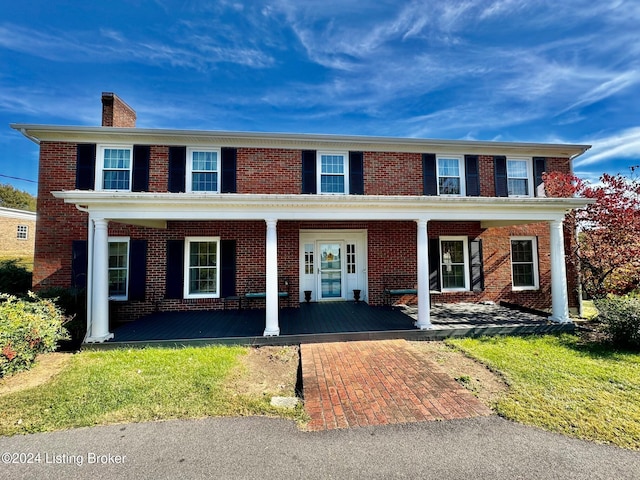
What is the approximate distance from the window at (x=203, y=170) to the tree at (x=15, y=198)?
137 ft

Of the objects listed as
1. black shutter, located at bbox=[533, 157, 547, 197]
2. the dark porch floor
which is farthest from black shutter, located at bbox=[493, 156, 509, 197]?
the dark porch floor

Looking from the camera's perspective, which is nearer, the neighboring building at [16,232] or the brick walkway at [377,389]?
the brick walkway at [377,389]

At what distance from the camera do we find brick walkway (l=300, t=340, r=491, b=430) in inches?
147

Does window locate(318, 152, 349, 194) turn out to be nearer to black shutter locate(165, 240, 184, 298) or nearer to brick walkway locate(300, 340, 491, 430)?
black shutter locate(165, 240, 184, 298)

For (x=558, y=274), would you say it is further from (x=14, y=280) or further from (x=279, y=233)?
(x=14, y=280)

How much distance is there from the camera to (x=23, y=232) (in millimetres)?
21094

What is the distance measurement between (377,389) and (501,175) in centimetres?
873

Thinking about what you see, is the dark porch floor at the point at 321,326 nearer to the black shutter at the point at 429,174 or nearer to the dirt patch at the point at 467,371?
the dirt patch at the point at 467,371

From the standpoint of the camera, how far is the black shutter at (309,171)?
9.20 meters

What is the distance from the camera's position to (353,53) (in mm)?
9492

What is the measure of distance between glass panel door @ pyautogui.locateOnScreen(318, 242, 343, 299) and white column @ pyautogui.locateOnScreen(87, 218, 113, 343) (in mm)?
5844

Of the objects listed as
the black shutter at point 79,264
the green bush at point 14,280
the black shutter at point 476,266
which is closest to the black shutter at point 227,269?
the black shutter at point 79,264

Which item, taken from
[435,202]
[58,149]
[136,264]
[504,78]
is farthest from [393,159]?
[58,149]

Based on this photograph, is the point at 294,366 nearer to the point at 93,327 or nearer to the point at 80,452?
the point at 80,452
